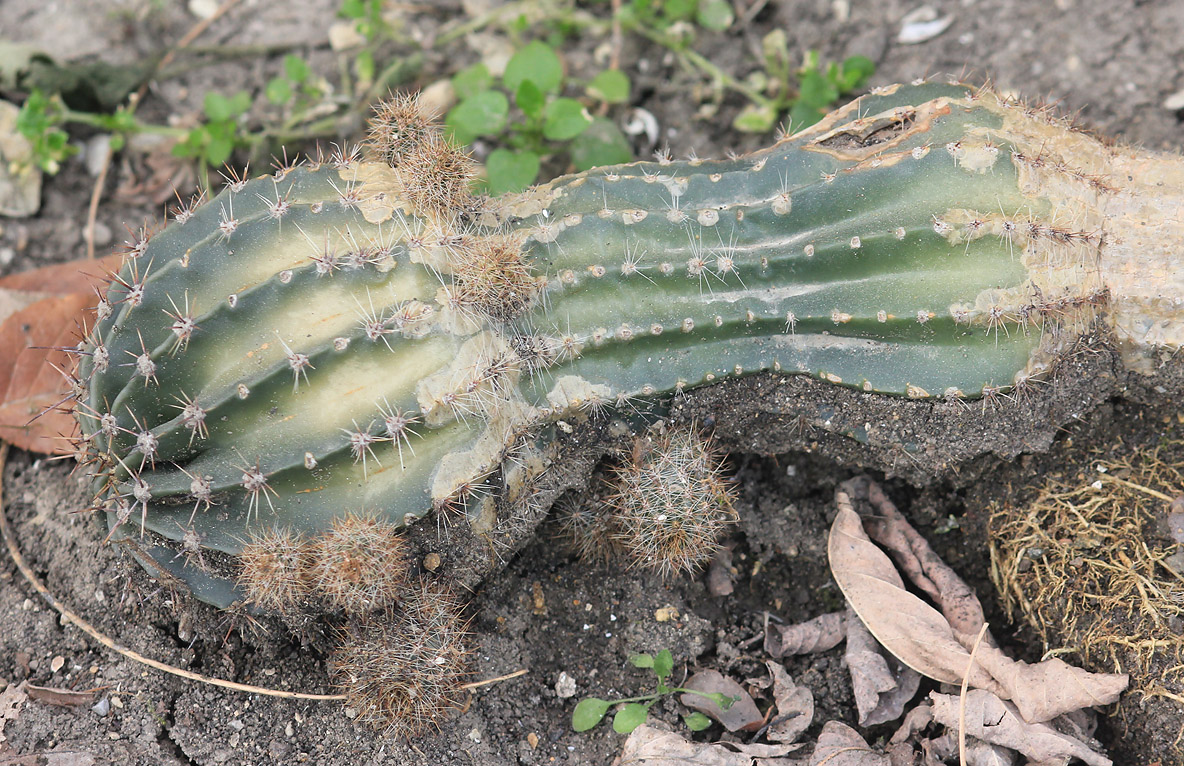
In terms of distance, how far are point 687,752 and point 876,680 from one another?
0.64 m

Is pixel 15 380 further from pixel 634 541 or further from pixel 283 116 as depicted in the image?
pixel 634 541

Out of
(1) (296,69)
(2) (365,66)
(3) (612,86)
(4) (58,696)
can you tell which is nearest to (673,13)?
(3) (612,86)

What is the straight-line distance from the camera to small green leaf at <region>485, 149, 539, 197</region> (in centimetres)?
332

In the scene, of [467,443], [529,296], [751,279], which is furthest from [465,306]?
[751,279]

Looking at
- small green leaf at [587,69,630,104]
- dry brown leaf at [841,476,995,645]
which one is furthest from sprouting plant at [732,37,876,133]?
dry brown leaf at [841,476,995,645]

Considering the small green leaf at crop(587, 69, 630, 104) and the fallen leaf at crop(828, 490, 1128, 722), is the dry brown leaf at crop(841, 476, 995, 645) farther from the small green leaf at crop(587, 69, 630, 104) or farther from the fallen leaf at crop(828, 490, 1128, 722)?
the small green leaf at crop(587, 69, 630, 104)

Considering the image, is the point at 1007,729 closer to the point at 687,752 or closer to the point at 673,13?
the point at 687,752

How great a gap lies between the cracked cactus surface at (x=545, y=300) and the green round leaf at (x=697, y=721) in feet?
2.85

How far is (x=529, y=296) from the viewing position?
2609 mm

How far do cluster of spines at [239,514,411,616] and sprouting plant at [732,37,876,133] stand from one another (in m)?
2.27

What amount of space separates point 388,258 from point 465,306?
250 mm

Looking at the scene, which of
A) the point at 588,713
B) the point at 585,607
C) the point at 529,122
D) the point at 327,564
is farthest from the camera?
the point at 529,122

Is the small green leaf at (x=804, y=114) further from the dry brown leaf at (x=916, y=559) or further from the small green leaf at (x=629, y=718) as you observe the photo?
the small green leaf at (x=629, y=718)

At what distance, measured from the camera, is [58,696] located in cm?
257
